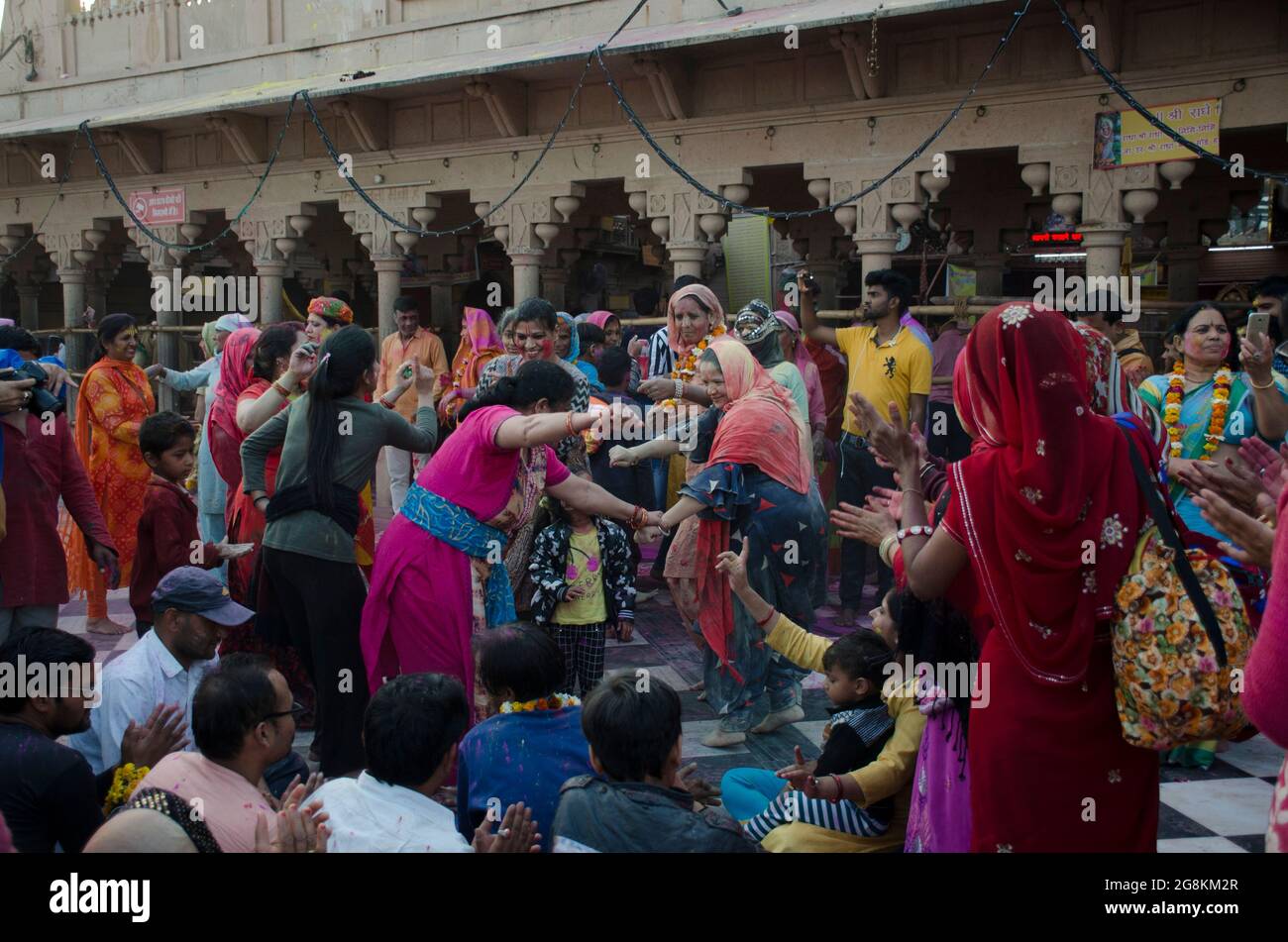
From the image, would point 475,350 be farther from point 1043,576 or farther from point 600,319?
point 1043,576

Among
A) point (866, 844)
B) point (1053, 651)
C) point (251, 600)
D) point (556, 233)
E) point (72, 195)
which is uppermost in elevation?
point (72, 195)

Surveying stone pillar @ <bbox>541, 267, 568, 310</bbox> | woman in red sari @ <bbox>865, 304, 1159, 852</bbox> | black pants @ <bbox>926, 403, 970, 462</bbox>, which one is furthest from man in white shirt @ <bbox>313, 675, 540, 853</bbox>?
stone pillar @ <bbox>541, 267, 568, 310</bbox>

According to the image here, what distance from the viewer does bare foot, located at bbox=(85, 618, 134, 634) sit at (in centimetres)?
646

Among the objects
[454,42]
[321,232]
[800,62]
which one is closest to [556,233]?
[454,42]

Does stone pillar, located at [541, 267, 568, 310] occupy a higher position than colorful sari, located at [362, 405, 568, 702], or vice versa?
stone pillar, located at [541, 267, 568, 310]

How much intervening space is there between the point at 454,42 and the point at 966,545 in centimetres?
944

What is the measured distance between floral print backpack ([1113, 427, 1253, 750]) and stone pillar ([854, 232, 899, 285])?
6.44m

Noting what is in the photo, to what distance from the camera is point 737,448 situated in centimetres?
450

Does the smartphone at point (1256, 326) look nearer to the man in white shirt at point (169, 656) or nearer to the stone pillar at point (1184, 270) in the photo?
the man in white shirt at point (169, 656)

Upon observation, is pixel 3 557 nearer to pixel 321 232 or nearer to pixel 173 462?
pixel 173 462

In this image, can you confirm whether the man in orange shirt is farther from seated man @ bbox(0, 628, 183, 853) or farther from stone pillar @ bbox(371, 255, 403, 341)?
seated man @ bbox(0, 628, 183, 853)

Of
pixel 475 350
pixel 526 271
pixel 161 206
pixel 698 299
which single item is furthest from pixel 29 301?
pixel 698 299

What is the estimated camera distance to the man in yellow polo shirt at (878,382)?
21.4ft
